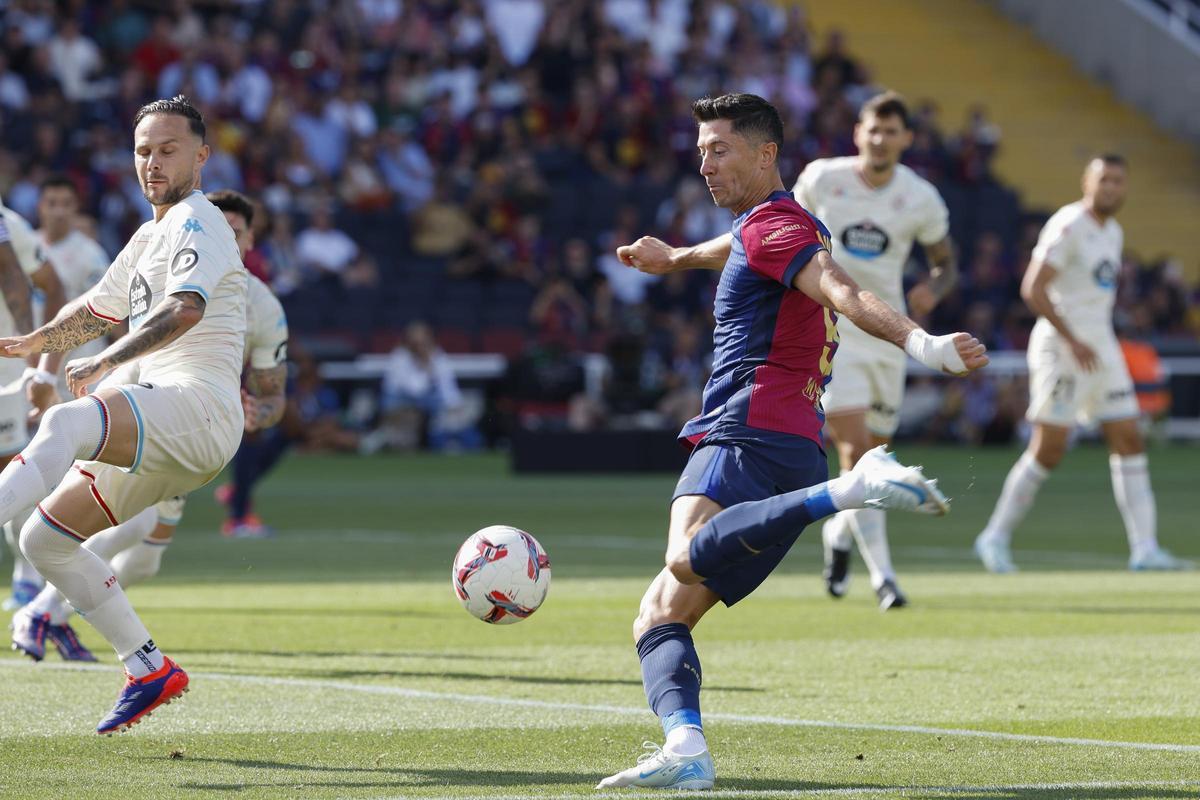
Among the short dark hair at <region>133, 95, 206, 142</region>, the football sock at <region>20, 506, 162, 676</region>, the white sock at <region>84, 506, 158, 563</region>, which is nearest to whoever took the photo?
the football sock at <region>20, 506, 162, 676</region>

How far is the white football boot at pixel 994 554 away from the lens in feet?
44.2

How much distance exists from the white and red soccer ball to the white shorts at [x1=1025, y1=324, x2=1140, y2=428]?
23.5 feet

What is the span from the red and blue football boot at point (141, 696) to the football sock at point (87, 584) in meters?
0.04

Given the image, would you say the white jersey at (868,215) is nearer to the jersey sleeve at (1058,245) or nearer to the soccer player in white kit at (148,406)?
the jersey sleeve at (1058,245)

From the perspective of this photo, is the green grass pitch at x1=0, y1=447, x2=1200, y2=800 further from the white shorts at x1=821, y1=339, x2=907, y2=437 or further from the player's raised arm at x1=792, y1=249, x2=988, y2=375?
the white shorts at x1=821, y1=339, x2=907, y2=437

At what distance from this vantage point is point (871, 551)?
1143 centimetres

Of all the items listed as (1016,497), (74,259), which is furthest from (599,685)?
(1016,497)

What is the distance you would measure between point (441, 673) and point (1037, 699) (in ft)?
8.38

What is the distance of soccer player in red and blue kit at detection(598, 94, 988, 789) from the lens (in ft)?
19.0

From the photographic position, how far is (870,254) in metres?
11.6

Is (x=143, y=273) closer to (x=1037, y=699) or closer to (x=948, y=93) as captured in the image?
(x=1037, y=699)

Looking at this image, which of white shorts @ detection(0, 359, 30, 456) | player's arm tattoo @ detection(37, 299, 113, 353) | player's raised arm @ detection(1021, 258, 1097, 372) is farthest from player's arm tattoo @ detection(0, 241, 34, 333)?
player's raised arm @ detection(1021, 258, 1097, 372)

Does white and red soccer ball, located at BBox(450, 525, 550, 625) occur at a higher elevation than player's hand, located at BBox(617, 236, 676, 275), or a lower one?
lower

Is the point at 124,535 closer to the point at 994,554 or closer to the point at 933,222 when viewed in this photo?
the point at 933,222
